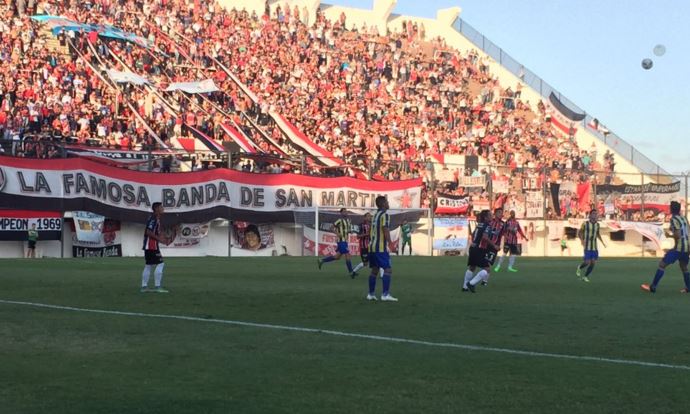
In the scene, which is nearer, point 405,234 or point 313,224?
point 313,224

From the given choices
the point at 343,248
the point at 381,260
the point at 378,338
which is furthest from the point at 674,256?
the point at 378,338

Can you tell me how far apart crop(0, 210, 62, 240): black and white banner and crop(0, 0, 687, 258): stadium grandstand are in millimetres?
2524

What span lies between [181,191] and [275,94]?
13.6 metres

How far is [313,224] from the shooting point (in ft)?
160

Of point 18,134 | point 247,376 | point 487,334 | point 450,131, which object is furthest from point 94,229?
point 247,376

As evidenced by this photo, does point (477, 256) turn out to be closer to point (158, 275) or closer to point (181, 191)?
point (158, 275)

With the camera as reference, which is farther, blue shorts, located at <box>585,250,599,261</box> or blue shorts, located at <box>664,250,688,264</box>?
blue shorts, located at <box>585,250,599,261</box>

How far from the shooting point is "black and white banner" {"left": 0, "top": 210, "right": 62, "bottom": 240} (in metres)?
41.1

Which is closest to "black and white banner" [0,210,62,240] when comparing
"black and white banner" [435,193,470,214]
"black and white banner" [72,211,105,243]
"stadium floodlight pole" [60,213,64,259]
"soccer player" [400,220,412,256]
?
"stadium floodlight pole" [60,213,64,259]

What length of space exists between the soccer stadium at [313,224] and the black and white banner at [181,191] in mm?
91

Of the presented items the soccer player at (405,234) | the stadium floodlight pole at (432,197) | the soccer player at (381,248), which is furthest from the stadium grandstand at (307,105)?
the soccer player at (381,248)

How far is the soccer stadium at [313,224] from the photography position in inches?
402

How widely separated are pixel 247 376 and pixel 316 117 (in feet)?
158

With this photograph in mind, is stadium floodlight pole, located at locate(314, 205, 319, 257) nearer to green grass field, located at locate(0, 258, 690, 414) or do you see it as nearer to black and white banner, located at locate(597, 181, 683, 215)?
black and white banner, located at locate(597, 181, 683, 215)
